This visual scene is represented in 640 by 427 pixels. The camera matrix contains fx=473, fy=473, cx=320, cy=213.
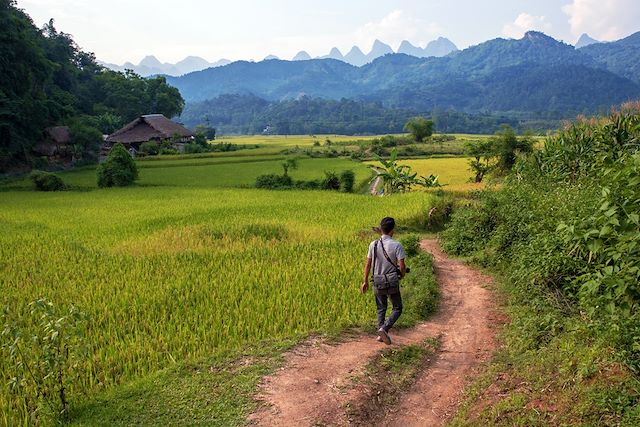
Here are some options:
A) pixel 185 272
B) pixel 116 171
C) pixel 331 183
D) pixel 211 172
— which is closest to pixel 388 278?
pixel 185 272

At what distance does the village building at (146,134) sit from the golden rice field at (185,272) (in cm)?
2737

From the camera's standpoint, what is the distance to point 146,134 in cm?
4534

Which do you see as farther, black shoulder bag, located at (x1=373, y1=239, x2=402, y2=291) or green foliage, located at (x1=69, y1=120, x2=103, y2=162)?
green foliage, located at (x1=69, y1=120, x2=103, y2=162)

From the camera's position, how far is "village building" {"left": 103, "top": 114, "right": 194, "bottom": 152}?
4418 centimetres

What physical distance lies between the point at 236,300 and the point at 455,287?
3.93 meters

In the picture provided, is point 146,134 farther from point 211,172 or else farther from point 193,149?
point 211,172

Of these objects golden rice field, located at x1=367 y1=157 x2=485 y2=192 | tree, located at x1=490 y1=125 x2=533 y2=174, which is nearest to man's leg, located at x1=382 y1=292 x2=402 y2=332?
golden rice field, located at x1=367 y1=157 x2=485 y2=192

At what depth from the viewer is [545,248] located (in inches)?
269

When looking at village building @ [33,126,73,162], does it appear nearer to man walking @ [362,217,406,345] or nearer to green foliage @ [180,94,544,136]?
man walking @ [362,217,406,345]

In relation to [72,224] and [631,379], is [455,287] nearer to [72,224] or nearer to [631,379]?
[631,379]

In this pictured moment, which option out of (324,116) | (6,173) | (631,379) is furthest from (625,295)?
(324,116)

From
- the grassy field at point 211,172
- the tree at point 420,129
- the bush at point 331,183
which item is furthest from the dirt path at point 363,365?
the tree at point 420,129

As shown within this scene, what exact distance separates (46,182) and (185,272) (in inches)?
768

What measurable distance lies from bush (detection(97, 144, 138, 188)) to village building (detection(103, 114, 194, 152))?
18.0 metres
